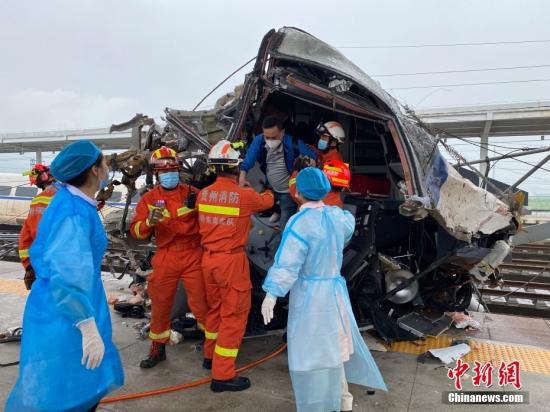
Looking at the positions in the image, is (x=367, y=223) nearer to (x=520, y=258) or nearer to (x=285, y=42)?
(x=285, y=42)

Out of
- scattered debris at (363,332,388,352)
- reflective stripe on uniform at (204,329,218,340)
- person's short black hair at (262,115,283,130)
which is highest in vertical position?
person's short black hair at (262,115,283,130)

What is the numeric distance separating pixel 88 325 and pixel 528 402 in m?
3.47

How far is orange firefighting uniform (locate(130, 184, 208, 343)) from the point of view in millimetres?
4191

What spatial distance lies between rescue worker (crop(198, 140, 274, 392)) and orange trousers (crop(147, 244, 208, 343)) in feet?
0.74

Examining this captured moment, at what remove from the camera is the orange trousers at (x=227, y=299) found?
3.76m

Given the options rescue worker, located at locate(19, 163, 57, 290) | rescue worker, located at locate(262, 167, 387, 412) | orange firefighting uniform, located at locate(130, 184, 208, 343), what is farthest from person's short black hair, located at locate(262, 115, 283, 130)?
rescue worker, located at locate(19, 163, 57, 290)

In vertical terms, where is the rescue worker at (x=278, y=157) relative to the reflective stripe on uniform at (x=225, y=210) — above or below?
above

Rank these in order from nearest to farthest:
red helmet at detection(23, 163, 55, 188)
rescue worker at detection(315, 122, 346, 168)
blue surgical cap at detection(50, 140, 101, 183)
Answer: blue surgical cap at detection(50, 140, 101, 183) → rescue worker at detection(315, 122, 346, 168) → red helmet at detection(23, 163, 55, 188)

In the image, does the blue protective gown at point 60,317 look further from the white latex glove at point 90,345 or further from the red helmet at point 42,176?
the red helmet at point 42,176

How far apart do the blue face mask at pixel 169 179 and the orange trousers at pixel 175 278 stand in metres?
0.61

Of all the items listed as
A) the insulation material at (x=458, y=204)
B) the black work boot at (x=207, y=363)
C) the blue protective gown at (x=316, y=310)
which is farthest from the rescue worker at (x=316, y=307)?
the black work boot at (x=207, y=363)

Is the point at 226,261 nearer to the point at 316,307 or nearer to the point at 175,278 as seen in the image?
Answer: the point at 175,278

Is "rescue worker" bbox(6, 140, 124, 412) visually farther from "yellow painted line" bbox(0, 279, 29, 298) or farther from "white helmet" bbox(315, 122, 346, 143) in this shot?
"yellow painted line" bbox(0, 279, 29, 298)

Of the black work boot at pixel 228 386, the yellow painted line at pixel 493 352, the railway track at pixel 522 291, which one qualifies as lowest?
the railway track at pixel 522 291
